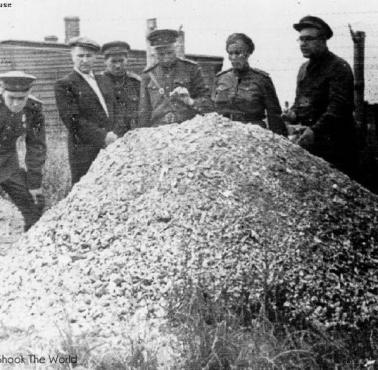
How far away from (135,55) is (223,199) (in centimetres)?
957

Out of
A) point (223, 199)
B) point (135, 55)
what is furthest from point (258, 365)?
point (135, 55)

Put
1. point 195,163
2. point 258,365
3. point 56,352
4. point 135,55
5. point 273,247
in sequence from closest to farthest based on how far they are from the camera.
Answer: point 258,365
point 56,352
point 273,247
point 195,163
point 135,55

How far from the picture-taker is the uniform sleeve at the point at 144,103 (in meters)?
5.47

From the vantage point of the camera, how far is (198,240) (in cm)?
367

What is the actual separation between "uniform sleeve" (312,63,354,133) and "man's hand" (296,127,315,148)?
0.07m

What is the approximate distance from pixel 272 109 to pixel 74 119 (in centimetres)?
167

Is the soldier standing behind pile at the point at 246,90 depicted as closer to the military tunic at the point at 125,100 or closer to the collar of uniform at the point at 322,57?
the collar of uniform at the point at 322,57

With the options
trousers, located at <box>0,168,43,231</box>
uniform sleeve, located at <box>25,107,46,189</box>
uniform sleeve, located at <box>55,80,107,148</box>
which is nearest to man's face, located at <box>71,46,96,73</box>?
uniform sleeve, located at <box>55,80,107,148</box>

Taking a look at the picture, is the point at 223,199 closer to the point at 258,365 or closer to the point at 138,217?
the point at 138,217

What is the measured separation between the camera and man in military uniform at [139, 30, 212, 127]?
5348 mm

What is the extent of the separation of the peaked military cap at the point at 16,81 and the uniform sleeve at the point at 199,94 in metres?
1.40

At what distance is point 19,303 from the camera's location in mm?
3699

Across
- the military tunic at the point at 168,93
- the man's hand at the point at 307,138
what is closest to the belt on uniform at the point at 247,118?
the military tunic at the point at 168,93

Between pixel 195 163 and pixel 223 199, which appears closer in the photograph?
pixel 223 199
